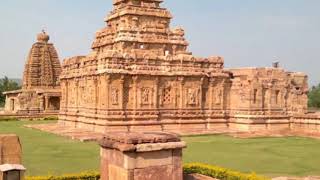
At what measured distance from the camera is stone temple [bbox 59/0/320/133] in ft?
71.2

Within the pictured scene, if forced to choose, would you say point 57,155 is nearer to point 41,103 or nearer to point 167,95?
point 167,95

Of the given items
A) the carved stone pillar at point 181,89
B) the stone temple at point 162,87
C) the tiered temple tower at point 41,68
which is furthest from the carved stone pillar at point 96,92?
the tiered temple tower at point 41,68

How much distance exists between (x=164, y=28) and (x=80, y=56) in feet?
16.9

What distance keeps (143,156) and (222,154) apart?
775cm

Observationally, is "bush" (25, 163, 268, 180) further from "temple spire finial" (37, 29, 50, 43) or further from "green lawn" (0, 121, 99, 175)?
"temple spire finial" (37, 29, 50, 43)

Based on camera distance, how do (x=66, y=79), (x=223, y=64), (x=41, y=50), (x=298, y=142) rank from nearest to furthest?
(x=298, y=142)
(x=223, y=64)
(x=66, y=79)
(x=41, y=50)

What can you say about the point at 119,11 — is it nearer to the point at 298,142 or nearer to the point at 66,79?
the point at 66,79

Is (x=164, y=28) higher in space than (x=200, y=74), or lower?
higher

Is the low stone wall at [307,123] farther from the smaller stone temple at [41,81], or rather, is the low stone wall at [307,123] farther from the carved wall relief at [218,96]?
the smaller stone temple at [41,81]

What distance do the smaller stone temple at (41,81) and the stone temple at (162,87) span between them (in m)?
13.6

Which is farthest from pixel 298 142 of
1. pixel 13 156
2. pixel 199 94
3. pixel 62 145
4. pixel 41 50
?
pixel 41 50

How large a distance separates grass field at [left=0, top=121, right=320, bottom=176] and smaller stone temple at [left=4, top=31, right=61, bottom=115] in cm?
1989

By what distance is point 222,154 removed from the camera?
1500 cm

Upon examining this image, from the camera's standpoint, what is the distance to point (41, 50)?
135 feet
